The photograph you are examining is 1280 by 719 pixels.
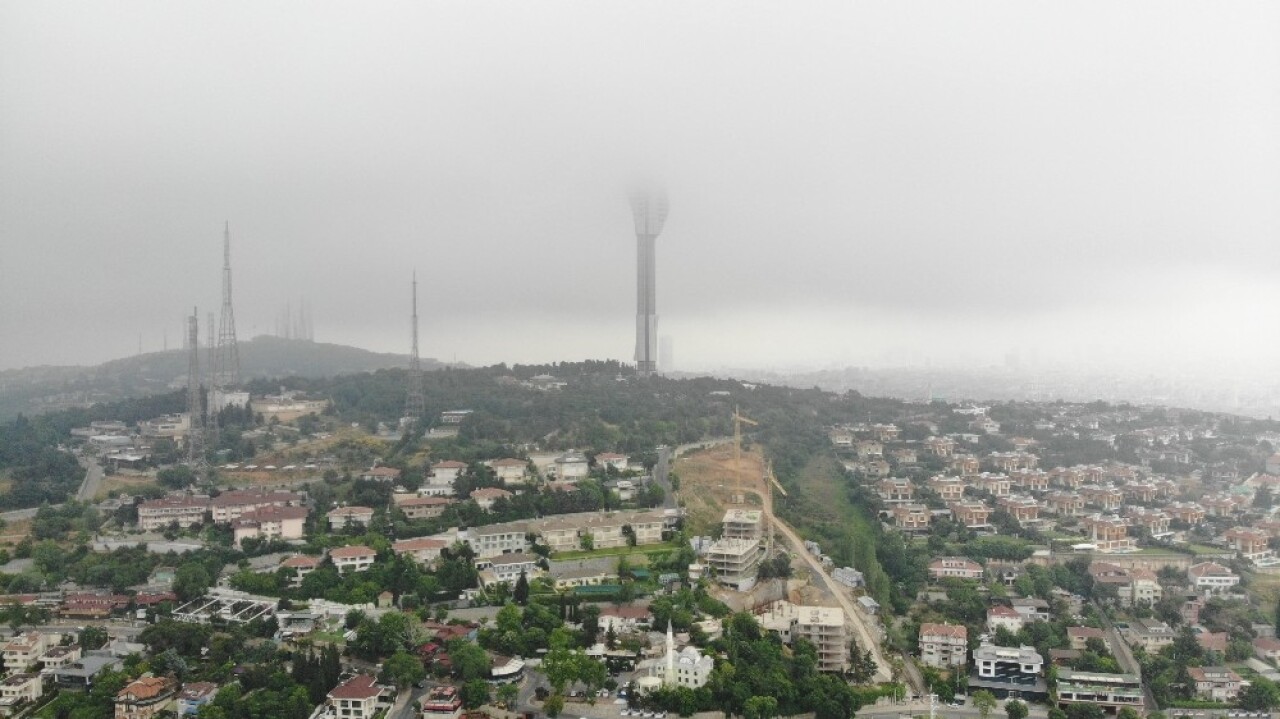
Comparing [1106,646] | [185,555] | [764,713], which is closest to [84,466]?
[185,555]

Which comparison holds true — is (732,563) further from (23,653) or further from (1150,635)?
(23,653)

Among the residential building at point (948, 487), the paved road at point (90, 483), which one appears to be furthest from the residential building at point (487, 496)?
the residential building at point (948, 487)

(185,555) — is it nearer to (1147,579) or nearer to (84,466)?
(84,466)

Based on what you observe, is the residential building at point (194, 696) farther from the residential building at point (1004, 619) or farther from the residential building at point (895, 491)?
the residential building at point (895, 491)

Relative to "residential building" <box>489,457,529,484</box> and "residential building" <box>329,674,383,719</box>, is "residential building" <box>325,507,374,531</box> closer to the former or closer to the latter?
"residential building" <box>489,457,529,484</box>

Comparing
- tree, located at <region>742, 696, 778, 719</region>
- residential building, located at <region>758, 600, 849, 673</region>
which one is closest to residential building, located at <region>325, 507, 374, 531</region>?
residential building, located at <region>758, 600, 849, 673</region>
